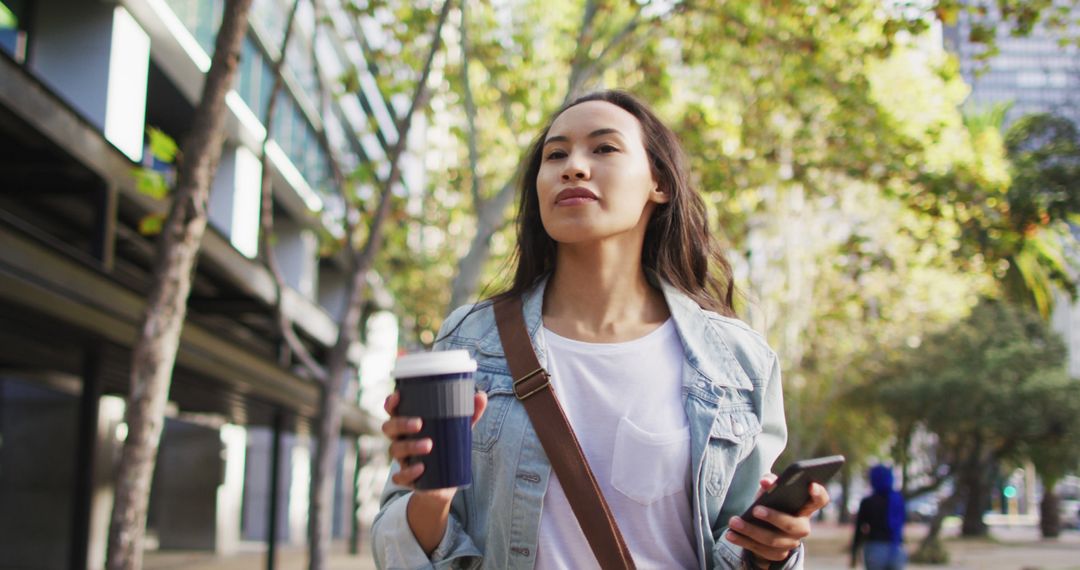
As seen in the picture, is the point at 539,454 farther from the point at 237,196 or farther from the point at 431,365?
the point at 237,196

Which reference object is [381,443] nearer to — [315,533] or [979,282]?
[979,282]

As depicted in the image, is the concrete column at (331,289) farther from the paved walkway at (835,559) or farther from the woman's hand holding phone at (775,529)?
the woman's hand holding phone at (775,529)

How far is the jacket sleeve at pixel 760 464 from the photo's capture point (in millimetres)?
1917

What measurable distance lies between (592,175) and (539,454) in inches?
22.5

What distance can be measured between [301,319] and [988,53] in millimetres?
14920

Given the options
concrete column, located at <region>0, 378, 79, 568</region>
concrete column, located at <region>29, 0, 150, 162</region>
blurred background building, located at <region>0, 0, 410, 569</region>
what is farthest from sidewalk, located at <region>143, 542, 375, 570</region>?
concrete column, located at <region>29, 0, 150, 162</region>

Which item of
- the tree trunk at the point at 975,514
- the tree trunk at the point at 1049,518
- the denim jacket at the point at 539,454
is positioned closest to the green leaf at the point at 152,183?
the denim jacket at the point at 539,454

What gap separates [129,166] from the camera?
10.6 meters

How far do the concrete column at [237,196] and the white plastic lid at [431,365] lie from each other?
53.1 feet

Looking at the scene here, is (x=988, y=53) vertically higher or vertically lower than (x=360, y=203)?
higher

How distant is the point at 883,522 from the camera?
33.3 ft

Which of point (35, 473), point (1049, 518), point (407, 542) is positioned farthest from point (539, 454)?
point (1049, 518)

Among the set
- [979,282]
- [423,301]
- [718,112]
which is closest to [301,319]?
[423,301]

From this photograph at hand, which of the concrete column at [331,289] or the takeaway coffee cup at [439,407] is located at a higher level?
the concrete column at [331,289]
